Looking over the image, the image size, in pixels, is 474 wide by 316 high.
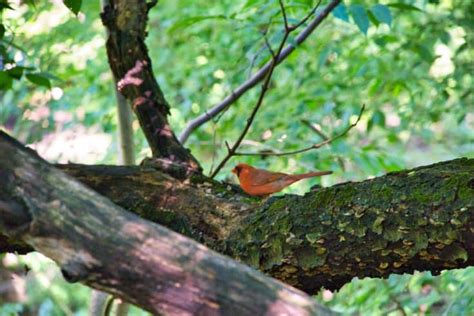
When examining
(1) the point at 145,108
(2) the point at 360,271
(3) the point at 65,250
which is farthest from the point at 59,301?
(3) the point at 65,250

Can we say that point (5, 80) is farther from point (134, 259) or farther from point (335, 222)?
point (134, 259)

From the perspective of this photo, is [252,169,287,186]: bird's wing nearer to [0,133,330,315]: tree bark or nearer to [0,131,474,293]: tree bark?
[0,131,474,293]: tree bark

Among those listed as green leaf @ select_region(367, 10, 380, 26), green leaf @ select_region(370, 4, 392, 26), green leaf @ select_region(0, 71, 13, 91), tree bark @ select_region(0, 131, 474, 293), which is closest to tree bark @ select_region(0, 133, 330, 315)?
tree bark @ select_region(0, 131, 474, 293)

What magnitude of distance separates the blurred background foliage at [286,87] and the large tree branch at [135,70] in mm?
299

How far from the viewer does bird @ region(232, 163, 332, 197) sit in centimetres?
325

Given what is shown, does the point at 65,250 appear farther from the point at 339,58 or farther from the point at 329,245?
the point at 339,58

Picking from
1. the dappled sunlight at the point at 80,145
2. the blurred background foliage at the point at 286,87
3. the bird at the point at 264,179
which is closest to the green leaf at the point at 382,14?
the blurred background foliage at the point at 286,87

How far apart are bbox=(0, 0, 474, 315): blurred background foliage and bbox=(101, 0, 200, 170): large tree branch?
299mm

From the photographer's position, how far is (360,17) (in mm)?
2912

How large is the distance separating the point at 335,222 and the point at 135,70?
113 centimetres

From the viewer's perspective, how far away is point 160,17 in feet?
19.6

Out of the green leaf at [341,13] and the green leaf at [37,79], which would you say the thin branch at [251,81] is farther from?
the green leaf at [37,79]

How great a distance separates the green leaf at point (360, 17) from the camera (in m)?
2.90

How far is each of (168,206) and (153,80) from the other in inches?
28.7
